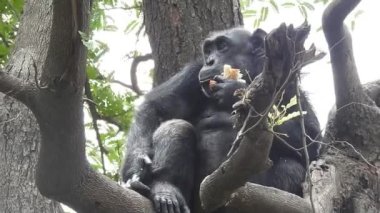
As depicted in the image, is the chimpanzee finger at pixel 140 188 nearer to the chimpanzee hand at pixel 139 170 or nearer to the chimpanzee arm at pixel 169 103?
the chimpanzee hand at pixel 139 170

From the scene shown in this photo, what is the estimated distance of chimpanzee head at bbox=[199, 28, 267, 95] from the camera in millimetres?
6176

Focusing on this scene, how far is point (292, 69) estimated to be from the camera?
326cm

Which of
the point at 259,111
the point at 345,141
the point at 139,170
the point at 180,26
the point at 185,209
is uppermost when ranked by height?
the point at 180,26

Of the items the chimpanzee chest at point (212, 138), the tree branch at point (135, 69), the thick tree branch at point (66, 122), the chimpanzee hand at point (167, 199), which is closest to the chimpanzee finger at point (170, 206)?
the chimpanzee hand at point (167, 199)

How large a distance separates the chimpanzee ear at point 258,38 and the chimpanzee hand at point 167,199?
1.80 meters

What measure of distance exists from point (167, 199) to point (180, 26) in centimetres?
226

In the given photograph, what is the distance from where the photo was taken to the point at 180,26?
6648 millimetres

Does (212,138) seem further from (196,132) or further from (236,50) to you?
(236,50)

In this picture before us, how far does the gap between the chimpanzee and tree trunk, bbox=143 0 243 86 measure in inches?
11.7

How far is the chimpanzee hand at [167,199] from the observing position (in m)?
4.79

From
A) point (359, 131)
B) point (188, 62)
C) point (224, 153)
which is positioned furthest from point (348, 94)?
point (188, 62)

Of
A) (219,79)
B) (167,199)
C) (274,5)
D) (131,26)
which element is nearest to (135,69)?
(131,26)

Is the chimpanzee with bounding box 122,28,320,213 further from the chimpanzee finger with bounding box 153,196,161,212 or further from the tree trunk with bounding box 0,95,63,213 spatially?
the tree trunk with bounding box 0,95,63,213

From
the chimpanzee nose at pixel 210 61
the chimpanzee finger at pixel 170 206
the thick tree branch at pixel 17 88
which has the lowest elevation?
the chimpanzee finger at pixel 170 206
